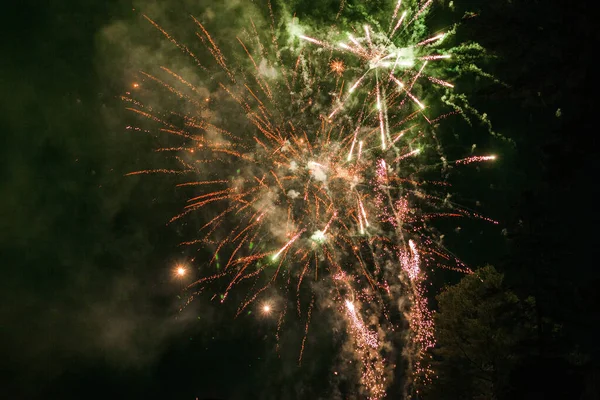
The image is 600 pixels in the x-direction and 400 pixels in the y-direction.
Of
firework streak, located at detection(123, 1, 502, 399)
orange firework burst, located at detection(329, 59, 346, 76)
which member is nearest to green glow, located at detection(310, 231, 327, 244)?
firework streak, located at detection(123, 1, 502, 399)

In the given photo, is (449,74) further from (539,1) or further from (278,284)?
(278,284)

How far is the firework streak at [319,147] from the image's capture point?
1330 cm

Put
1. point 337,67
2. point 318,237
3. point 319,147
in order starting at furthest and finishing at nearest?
point 318,237 < point 319,147 < point 337,67

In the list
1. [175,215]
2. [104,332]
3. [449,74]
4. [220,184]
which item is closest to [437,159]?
[449,74]

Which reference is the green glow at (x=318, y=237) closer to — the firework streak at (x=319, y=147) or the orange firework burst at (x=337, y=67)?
the firework streak at (x=319, y=147)

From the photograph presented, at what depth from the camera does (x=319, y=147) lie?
539 inches

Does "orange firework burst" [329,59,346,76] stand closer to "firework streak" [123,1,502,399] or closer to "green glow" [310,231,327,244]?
"firework streak" [123,1,502,399]

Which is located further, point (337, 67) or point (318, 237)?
point (318, 237)

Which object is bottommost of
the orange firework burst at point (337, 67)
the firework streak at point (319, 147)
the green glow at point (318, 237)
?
the green glow at point (318, 237)

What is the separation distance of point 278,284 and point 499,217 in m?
10.3

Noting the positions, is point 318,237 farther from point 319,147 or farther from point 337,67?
point 337,67

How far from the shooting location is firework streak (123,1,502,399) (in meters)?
13.3

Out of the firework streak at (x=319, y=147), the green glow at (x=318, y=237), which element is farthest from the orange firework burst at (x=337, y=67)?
the green glow at (x=318, y=237)

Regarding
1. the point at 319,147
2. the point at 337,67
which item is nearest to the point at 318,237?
the point at 319,147
